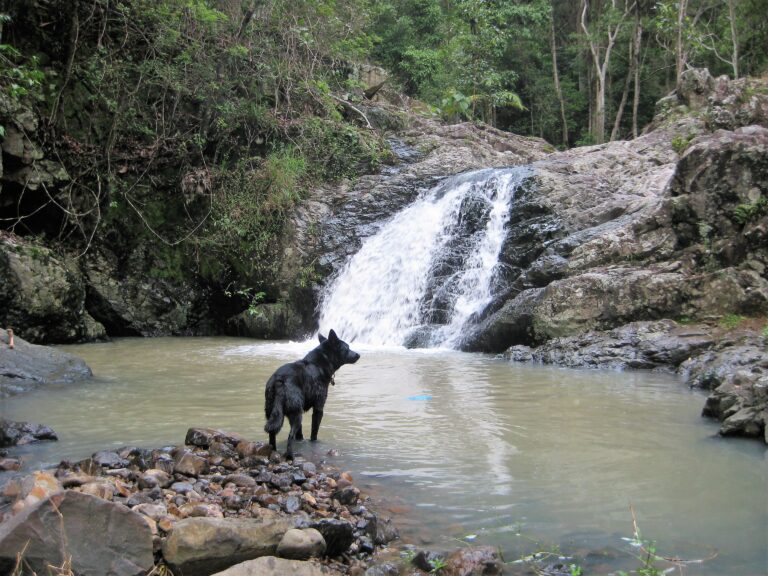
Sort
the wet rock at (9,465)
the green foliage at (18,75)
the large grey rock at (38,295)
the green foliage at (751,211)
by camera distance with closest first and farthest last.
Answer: the wet rock at (9,465), the green foliage at (18,75), the green foliage at (751,211), the large grey rock at (38,295)

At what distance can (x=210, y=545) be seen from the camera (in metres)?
2.85

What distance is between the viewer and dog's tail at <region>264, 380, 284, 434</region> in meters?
4.80

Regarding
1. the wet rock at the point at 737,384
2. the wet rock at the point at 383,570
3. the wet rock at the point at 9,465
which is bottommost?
the wet rock at the point at 9,465

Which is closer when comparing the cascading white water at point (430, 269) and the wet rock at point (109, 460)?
the wet rock at point (109, 460)

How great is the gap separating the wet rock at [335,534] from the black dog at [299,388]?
151 cm

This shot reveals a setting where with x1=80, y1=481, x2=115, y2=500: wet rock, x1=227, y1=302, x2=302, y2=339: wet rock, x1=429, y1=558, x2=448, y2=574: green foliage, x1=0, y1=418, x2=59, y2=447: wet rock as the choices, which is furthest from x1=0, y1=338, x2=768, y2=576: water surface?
x1=227, y1=302, x2=302, y2=339: wet rock

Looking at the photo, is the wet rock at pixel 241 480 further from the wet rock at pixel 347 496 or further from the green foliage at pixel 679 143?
the green foliage at pixel 679 143

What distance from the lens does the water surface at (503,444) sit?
3.58 m

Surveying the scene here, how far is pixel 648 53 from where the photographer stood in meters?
31.6

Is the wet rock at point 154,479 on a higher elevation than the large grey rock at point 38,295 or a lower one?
lower

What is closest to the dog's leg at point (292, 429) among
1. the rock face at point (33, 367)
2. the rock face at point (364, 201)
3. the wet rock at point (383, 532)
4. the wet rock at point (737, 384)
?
the wet rock at point (383, 532)

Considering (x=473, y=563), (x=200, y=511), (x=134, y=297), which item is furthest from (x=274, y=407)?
(x=134, y=297)

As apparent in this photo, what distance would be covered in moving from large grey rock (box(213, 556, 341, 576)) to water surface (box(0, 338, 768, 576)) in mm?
865

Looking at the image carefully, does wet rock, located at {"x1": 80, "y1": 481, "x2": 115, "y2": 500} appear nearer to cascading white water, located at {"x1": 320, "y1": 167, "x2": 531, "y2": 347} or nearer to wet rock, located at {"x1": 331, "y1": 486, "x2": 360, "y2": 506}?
wet rock, located at {"x1": 331, "y1": 486, "x2": 360, "y2": 506}
